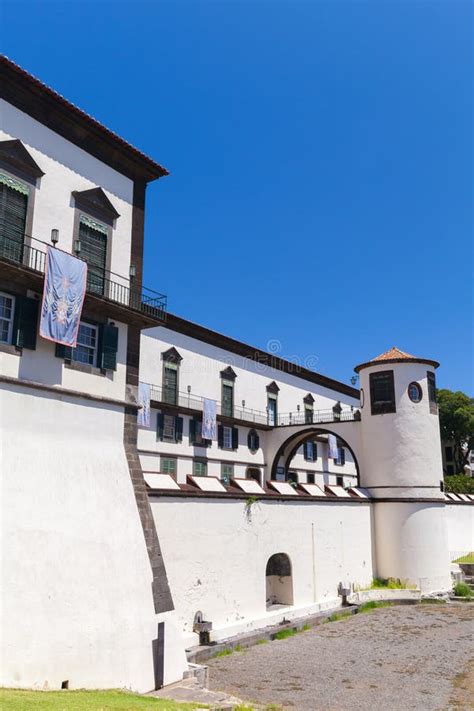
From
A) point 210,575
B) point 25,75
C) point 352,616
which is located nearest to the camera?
point 25,75

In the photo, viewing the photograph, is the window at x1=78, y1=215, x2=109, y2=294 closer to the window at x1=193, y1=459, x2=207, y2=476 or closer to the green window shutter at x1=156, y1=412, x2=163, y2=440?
the green window shutter at x1=156, y1=412, x2=163, y2=440

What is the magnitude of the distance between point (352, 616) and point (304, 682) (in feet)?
28.5

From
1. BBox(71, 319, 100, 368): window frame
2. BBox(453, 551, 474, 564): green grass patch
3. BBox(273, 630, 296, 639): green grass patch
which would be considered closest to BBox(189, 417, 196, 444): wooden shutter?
BBox(273, 630, 296, 639): green grass patch

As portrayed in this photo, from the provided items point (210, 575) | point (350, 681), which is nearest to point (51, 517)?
point (210, 575)

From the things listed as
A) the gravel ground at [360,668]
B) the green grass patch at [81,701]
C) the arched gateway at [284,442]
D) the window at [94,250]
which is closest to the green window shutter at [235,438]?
the arched gateway at [284,442]

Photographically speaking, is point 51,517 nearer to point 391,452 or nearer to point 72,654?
point 72,654

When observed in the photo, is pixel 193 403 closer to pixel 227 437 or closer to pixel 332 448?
pixel 227 437

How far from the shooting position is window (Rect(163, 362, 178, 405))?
29578 mm

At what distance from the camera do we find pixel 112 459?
14.1 meters

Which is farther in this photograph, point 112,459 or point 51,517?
point 112,459

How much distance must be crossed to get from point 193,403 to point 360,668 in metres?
17.7

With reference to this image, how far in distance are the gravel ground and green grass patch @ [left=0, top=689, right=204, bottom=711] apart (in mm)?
3206

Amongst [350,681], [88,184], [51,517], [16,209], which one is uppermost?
[88,184]

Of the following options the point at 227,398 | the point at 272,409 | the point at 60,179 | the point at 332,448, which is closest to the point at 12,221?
the point at 60,179
